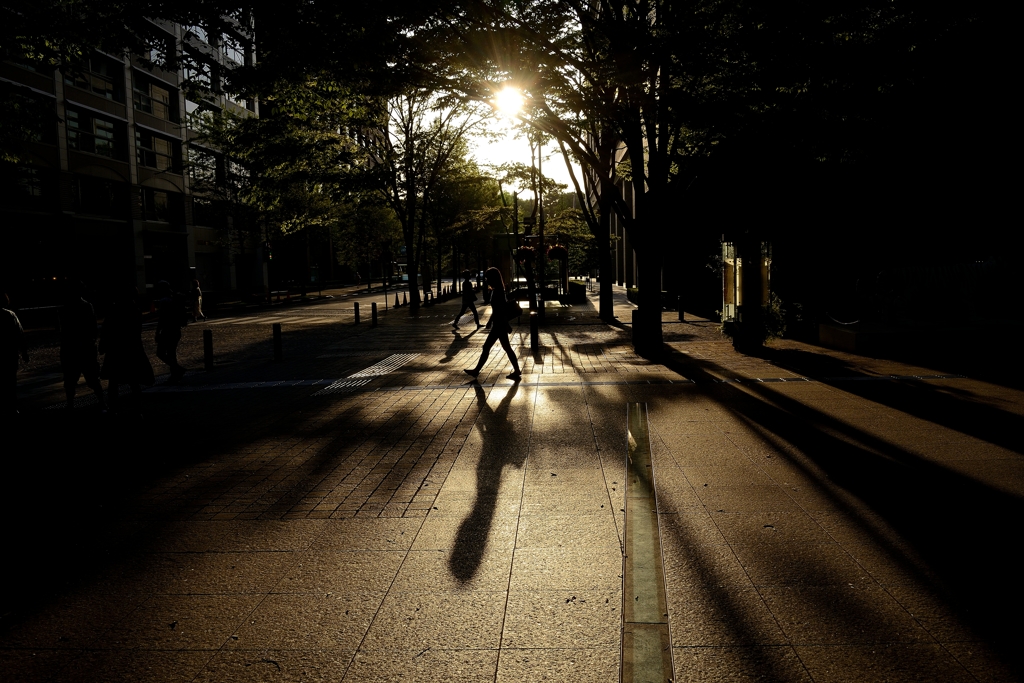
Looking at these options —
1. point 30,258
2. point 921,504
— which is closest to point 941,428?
point 921,504

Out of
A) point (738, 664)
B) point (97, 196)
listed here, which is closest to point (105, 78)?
point (97, 196)

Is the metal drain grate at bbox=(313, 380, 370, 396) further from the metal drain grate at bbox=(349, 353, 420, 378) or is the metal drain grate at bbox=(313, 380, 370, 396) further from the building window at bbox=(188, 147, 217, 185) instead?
the building window at bbox=(188, 147, 217, 185)

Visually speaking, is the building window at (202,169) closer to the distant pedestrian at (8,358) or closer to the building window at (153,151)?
the building window at (153,151)

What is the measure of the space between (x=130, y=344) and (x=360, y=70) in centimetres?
621

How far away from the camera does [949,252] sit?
18547 millimetres

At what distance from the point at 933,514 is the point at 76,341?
405 inches

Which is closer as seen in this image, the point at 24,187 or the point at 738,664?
the point at 738,664

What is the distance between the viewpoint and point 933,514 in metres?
5.13

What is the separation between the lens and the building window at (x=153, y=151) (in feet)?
142

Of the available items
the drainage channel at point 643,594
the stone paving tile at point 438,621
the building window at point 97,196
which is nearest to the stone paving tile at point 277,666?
the stone paving tile at point 438,621

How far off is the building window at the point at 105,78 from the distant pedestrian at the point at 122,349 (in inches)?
1281

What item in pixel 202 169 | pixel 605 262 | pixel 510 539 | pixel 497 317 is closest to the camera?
pixel 510 539

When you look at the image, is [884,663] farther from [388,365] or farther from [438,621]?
[388,365]

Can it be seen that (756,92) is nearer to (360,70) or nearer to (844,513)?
(360,70)
